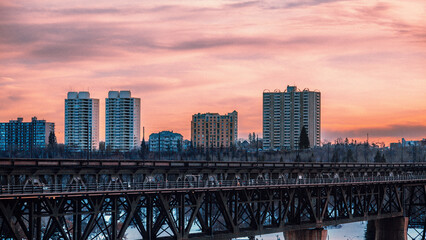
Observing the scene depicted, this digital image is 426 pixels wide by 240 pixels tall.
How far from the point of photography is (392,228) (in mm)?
96250

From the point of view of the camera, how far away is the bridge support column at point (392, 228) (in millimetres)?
94744

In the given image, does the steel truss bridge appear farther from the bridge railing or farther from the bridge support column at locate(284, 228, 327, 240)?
the bridge support column at locate(284, 228, 327, 240)

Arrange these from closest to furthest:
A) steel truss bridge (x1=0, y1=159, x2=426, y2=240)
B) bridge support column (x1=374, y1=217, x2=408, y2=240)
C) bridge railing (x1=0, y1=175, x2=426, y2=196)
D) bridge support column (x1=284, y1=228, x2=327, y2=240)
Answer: steel truss bridge (x1=0, y1=159, x2=426, y2=240) < bridge railing (x1=0, y1=175, x2=426, y2=196) < bridge support column (x1=284, y1=228, x2=327, y2=240) < bridge support column (x1=374, y1=217, x2=408, y2=240)

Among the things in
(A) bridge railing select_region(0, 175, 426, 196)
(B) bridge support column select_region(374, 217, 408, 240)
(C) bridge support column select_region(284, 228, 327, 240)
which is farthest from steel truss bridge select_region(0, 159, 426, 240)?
(B) bridge support column select_region(374, 217, 408, 240)

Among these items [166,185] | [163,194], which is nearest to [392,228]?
Result: [163,194]

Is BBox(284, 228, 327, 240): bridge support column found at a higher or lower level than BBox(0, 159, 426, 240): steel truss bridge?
lower

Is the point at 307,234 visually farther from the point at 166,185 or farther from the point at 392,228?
the point at 166,185

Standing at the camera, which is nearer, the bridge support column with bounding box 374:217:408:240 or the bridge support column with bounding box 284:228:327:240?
the bridge support column with bounding box 284:228:327:240

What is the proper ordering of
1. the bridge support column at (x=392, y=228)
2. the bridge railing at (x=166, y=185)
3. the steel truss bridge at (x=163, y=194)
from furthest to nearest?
the bridge support column at (x=392, y=228) → the bridge railing at (x=166, y=185) → the steel truss bridge at (x=163, y=194)

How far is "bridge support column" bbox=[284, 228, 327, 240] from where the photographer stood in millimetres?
80062

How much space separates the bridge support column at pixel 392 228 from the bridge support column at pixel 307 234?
737 inches

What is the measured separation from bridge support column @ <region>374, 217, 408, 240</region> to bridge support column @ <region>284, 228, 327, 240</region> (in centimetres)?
1871

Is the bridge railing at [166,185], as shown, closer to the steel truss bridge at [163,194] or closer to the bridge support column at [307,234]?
the steel truss bridge at [163,194]

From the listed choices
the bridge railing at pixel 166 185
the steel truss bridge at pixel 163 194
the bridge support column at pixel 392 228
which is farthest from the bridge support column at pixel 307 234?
the bridge support column at pixel 392 228
